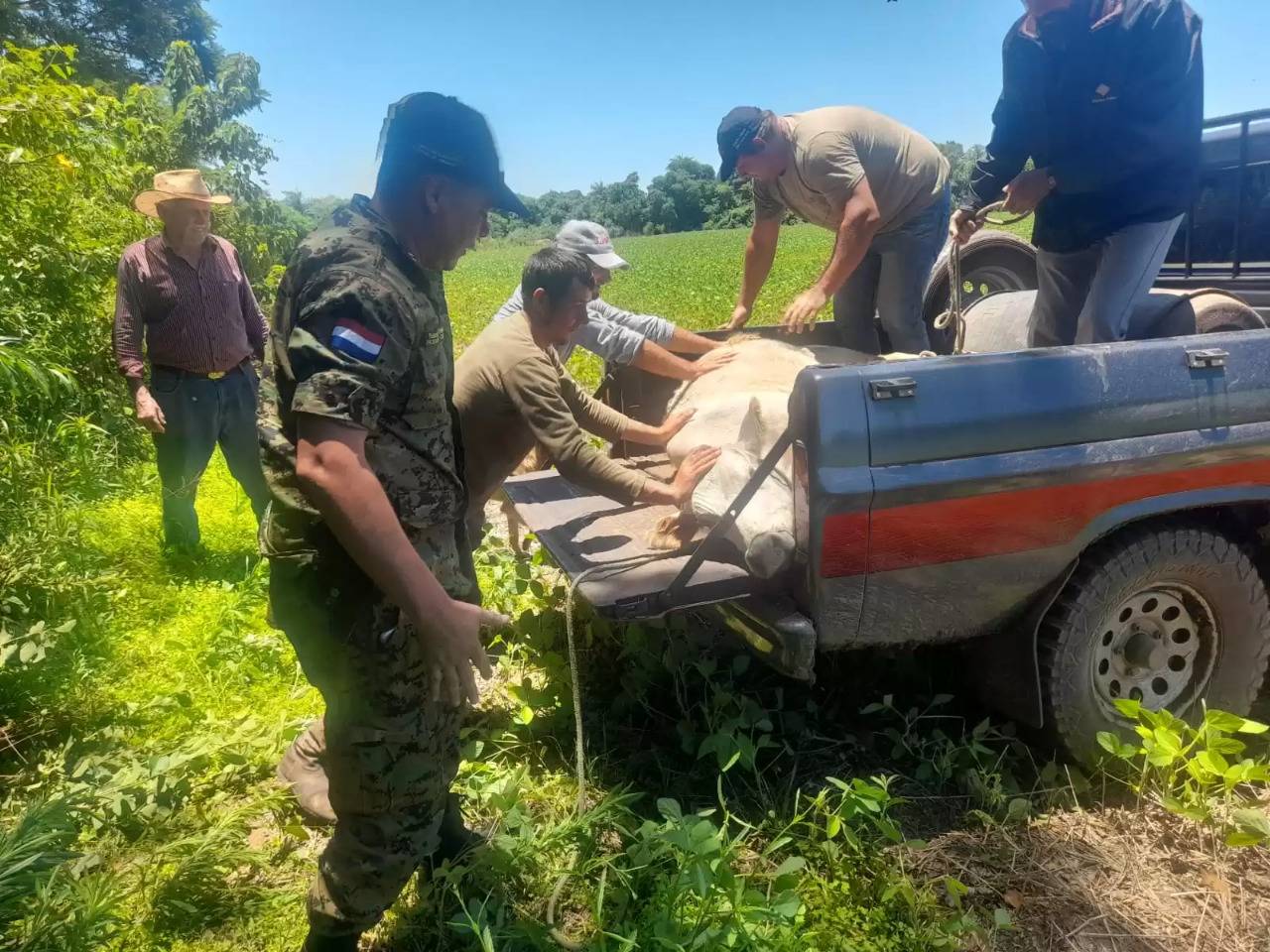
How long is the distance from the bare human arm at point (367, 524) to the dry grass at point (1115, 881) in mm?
1738

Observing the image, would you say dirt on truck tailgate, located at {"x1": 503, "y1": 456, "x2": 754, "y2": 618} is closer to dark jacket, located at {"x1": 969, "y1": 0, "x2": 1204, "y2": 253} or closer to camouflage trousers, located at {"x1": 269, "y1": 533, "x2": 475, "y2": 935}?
camouflage trousers, located at {"x1": 269, "y1": 533, "x2": 475, "y2": 935}

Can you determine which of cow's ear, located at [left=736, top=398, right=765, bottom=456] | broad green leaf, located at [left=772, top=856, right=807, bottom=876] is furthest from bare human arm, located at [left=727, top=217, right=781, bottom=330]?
broad green leaf, located at [left=772, top=856, right=807, bottom=876]

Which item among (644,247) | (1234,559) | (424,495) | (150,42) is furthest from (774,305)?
(644,247)

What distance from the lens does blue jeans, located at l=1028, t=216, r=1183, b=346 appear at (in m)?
3.69

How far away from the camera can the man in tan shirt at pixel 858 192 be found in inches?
168

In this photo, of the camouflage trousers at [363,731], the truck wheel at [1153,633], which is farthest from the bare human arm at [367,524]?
the truck wheel at [1153,633]

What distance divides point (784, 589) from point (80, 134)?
643 cm

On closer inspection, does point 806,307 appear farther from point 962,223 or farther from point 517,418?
point 517,418

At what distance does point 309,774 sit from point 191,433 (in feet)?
8.83

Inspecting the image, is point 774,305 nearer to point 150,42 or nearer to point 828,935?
point 828,935

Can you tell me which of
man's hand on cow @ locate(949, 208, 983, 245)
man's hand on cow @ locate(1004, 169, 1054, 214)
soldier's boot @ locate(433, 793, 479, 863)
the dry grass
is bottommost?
the dry grass

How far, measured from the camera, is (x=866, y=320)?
4.95m

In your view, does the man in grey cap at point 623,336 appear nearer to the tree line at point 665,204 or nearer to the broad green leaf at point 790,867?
the broad green leaf at point 790,867

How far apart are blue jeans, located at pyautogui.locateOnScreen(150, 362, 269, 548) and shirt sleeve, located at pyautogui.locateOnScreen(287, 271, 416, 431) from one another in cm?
334
